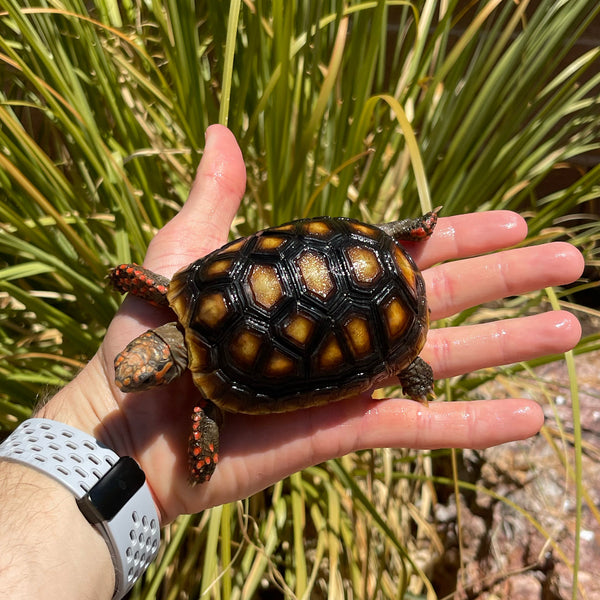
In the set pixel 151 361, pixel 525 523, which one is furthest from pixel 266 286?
pixel 525 523

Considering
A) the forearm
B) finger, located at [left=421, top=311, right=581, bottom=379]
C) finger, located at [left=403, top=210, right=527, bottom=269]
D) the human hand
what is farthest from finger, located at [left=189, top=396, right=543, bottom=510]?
finger, located at [left=403, top=210, right=527, bottom=269]

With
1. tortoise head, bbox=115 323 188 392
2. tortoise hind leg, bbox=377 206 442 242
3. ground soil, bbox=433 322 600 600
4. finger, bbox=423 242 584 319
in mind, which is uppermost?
tortoise head, bbox=115 323 188 392

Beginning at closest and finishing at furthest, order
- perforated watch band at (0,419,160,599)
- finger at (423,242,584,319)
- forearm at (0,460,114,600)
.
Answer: forearm at (0,460,114,600) < perforated watch band at (0,419,160,599) < finger at (423,242,584,319)

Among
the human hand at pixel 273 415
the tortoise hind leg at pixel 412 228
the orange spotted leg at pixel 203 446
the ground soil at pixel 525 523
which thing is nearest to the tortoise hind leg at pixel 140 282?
the human hand at pixel 273 415

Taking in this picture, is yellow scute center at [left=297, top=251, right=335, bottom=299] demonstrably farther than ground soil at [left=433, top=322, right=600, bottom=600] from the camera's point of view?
No

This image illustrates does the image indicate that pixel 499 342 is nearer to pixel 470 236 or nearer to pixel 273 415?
pixel 470 236

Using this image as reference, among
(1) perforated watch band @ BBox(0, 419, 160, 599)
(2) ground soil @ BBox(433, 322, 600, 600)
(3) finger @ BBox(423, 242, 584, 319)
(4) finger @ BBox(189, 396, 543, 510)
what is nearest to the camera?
(1) perforated watch band @ BBox(0, 419, 160, 599)

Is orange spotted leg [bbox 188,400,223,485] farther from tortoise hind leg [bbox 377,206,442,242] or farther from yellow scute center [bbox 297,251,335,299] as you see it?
tortoise hind leg [bbox 377,206,442,242]
